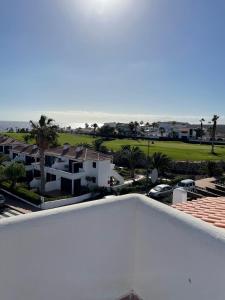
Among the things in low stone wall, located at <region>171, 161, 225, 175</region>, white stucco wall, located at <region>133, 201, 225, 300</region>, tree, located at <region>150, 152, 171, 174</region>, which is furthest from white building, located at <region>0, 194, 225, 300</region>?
low stone wall, located at <region>171, 161, 225, 175</region>

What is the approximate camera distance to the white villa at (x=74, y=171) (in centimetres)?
3694

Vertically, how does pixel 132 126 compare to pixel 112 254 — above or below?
above

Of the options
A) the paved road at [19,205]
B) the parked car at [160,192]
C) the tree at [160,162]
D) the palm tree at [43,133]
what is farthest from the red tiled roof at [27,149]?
the parked car at [160,192]

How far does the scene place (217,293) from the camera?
3.59 meters

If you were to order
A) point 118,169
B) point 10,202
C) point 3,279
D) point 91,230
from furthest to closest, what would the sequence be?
point 118,169 < point 10,202 < point 91,230 < point 3,279

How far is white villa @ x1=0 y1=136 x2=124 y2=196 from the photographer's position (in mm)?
36938

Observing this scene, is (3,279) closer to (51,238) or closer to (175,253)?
(51,238)

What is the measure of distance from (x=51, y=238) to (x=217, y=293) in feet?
6.57

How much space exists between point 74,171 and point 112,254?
Result: 111 ft

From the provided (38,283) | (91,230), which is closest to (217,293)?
(91,230)

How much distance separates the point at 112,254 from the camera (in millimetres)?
4824

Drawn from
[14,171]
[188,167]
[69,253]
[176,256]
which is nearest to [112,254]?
[69,253]

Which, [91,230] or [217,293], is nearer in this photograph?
[217,293]

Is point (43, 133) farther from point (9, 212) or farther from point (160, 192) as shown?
point (160, 192)
